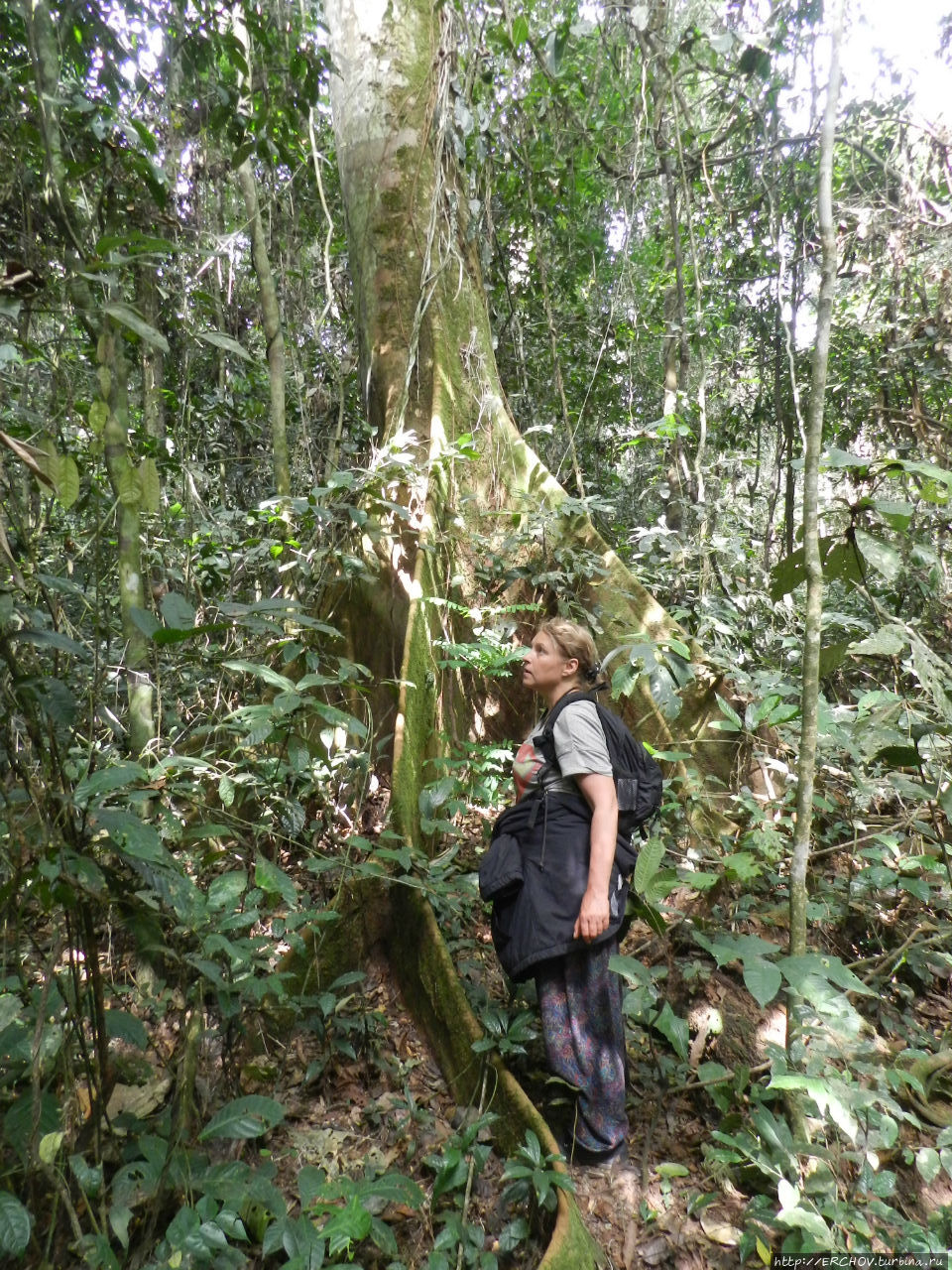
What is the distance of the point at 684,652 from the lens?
306 centimetres

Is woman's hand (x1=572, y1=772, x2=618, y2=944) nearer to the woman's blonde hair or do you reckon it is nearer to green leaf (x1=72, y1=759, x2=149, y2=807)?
the woman's blonde hair

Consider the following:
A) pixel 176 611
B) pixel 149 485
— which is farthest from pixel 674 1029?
pixel 149 485

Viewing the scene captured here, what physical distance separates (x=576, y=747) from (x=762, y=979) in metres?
0.81

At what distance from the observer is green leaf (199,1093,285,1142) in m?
1.80

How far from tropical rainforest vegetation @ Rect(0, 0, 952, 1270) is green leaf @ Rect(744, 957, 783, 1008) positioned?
0.01 m

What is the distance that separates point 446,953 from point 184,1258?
1.20m

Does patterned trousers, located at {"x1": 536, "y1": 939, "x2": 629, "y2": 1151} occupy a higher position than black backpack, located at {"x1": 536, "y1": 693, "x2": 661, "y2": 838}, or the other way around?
black backpack, located at {"x1": 536, "y1": 693, "x2": 661, "y2": 838}

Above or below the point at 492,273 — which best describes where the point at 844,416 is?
below

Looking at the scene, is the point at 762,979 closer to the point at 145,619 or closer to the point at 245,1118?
the point at 245,1118

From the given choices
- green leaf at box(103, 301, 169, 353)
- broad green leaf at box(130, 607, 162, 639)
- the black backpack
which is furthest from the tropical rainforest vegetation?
the black backpack

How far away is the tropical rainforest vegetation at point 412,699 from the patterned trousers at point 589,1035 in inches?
6.1

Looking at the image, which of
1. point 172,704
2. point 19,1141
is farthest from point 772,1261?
point 172,704

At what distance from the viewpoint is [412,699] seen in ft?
10.9

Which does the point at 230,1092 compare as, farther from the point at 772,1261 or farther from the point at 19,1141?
the point at 772,1261
